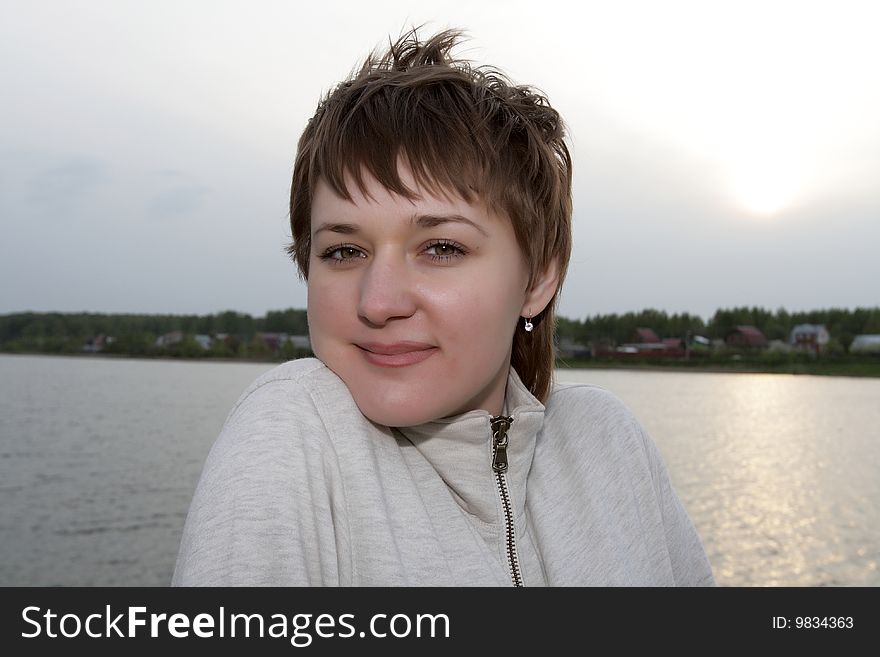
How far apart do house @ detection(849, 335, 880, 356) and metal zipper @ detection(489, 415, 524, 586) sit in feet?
268

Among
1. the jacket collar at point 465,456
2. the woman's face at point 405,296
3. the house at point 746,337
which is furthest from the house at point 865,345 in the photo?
the woman's face at point 405,296

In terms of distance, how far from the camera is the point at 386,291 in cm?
164

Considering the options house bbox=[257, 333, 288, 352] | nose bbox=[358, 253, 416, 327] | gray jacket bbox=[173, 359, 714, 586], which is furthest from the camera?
house bbox=[257, 333, 288, 352]

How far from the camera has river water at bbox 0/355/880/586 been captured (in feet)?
60.6

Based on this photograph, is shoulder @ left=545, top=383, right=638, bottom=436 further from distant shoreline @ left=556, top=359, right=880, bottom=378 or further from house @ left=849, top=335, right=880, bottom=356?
house @ left=849, top=335, right=880, bottom=356

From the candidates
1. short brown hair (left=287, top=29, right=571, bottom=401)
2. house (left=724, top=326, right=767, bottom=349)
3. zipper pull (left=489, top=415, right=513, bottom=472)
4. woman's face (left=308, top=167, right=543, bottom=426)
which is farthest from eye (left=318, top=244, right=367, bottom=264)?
house (left=724, top=326, right=767, bottom=349)

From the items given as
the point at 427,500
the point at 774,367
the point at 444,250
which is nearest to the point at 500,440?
the point at 427,500

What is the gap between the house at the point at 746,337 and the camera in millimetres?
77500

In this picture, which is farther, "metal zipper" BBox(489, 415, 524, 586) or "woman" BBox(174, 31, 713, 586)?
"metal zipper" BBox(489, 415, 524, 586)

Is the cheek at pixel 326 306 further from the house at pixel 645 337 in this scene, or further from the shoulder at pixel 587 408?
the house at pixel 645 337
